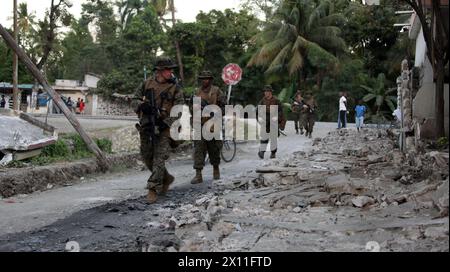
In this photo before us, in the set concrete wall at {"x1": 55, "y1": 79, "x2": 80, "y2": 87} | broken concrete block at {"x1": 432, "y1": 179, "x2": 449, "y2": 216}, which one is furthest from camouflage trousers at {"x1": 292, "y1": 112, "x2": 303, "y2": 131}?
concrete wall at {"x1": 55, "y1": 79, "x2": 80, "y2": 87}

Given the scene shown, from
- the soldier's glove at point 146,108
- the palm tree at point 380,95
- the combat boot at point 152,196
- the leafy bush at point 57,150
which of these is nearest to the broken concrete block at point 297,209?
the combat boot at point 152,196

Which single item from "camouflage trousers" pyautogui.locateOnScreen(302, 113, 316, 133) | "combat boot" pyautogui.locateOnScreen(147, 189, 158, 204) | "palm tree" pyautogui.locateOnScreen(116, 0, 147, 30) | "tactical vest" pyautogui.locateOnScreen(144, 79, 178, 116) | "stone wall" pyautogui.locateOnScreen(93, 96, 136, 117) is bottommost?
"combat boot" pyautogui.locateOnScreen(147, 189, 158, 204)

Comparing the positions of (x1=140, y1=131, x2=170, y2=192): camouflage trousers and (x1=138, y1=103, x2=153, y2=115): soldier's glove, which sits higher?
(x1=138, y1=103, x2=153, y2=115): soldier's glove

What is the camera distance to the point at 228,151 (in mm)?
12781

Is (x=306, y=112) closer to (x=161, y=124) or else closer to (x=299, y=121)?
(x=299, y=121)

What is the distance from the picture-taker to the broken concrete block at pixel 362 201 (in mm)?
5160

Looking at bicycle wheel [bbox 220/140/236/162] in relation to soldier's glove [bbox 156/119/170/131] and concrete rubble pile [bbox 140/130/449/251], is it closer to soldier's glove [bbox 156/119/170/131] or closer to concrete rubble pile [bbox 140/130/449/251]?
concrete rubble pile [bbox 140/130/449/251]

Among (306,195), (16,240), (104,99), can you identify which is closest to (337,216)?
(306,195)

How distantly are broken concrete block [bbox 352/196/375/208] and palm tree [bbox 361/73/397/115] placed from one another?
93.2ft

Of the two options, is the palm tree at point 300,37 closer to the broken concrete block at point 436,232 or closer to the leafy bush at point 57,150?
the leafy bush at point 57,150

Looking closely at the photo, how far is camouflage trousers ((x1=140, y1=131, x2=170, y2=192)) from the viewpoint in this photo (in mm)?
→ 6867

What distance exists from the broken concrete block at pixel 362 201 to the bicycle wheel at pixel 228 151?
7008mm

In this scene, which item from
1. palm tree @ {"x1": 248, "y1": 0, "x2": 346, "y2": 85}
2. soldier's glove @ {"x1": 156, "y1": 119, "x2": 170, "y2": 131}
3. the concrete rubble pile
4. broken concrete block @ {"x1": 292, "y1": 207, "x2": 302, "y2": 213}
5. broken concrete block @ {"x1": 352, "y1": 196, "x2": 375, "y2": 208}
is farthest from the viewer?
palm tree @ {"x1": 248, "y1": 0, "x2": 346, "y2": 85}
